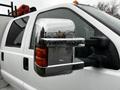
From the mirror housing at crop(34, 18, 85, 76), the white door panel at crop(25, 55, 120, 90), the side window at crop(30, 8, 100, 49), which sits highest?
the side window at crop(30, 8, 100, 49)

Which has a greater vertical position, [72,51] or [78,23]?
[78,23]

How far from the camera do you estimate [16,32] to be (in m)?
4.12

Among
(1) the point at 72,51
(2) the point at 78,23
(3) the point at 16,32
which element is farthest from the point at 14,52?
(1) the point at 72,51

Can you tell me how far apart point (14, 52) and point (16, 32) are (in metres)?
0.51

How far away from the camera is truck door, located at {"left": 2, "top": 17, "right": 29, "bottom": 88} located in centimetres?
351

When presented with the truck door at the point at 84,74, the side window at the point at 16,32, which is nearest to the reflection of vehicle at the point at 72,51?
the truck door at the point at 84,74

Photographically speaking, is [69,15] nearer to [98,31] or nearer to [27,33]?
[98,31]

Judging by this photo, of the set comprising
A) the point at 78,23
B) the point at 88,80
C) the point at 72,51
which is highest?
the point at 78,23

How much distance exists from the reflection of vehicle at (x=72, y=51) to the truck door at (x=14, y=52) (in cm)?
16

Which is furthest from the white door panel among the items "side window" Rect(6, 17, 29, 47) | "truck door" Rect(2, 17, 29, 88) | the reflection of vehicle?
"side window" Rect(6, 17, 29, 47)

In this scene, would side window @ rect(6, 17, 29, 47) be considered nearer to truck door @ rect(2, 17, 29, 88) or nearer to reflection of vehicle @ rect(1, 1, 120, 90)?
truck door @ rect(2, 17, 29, 88)

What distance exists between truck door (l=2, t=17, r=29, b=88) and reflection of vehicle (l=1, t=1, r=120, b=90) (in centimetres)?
16

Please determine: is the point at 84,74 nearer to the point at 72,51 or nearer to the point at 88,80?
the point at 88,80

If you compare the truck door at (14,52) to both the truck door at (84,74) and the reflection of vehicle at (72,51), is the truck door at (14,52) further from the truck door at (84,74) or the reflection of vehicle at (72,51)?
the truck door at (84,74)
